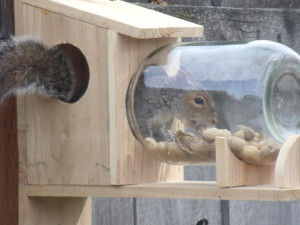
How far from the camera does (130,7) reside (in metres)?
2.99

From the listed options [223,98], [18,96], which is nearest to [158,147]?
[223,98]

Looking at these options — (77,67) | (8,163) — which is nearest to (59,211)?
(8,163)

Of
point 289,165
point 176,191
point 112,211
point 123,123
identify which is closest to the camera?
point 289,165

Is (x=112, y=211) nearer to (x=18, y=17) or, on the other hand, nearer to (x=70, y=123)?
(x=70, y=123)

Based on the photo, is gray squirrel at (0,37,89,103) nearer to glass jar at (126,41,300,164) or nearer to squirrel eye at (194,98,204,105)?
glass jar at (126,41,300,164)

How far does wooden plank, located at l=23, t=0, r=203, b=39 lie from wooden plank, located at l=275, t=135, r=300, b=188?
0.48 meters

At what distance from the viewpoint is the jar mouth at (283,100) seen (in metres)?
2.52

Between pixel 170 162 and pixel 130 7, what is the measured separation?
1.70 ft

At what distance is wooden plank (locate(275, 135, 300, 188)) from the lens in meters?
2.45

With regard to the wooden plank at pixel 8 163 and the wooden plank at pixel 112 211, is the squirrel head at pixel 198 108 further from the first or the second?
the wooden plank at pixel 112 211

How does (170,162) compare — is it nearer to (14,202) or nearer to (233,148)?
(233,148)

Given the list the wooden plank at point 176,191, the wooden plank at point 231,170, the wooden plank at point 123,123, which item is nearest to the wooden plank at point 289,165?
the wooden plank at point 176,191

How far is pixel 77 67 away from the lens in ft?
9.59

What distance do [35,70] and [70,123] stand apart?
17 centimetres
